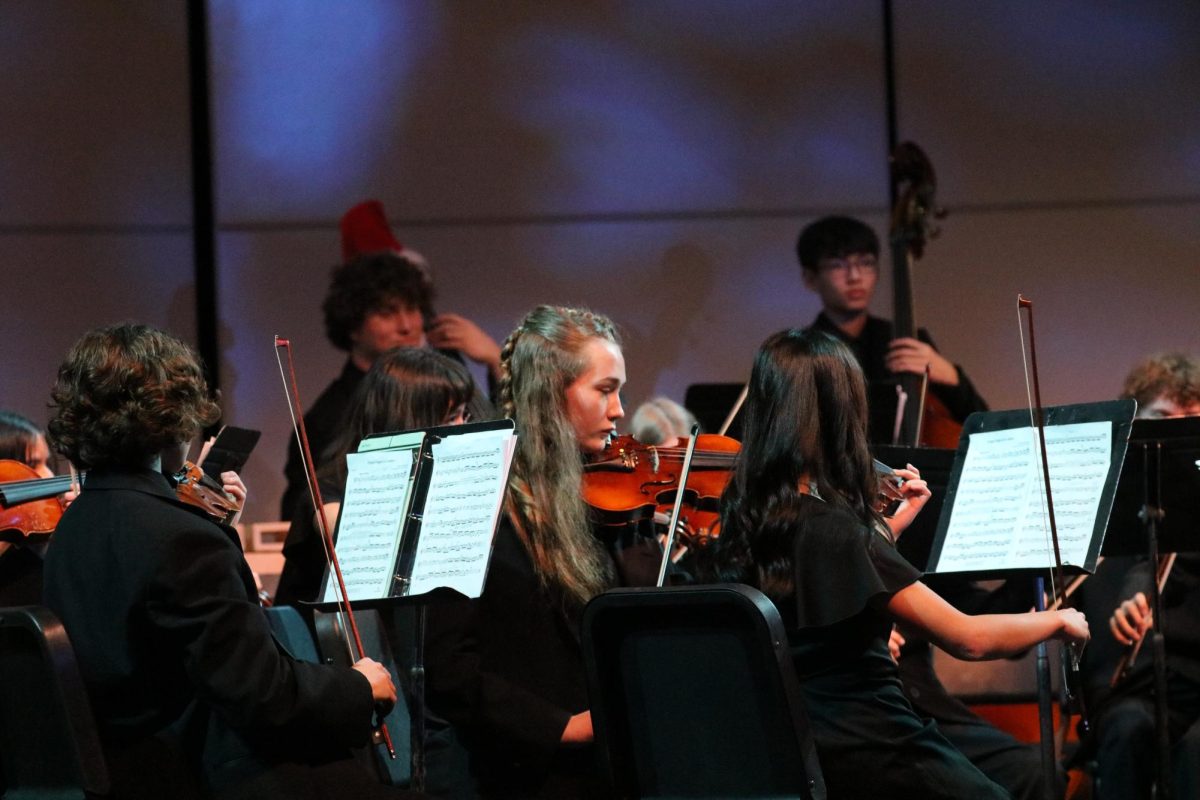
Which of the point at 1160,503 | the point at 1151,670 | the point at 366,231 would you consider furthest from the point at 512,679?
the point at 366,231

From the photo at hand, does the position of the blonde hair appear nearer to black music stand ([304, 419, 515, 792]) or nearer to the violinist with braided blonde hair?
the violinist with braided blonde hair

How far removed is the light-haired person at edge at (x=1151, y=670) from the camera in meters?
3.64

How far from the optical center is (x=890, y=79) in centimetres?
525

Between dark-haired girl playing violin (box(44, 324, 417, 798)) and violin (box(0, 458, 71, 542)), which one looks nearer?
dark-haired girl playing violin (box(44, 324, 417, 798))

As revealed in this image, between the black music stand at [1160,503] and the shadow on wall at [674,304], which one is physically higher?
the shadow on wall at [674,304]

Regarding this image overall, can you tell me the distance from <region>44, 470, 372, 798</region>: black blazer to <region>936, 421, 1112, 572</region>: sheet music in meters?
1.11

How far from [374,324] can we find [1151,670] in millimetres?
2299

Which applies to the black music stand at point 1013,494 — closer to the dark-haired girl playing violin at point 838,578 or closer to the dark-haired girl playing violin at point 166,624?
the dark-haired girl playing violin at point 838,578

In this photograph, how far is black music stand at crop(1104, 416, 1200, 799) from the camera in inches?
126

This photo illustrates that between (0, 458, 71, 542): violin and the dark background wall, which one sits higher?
the dark background wall

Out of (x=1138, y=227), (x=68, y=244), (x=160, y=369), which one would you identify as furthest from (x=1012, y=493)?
(x=68, y=244)

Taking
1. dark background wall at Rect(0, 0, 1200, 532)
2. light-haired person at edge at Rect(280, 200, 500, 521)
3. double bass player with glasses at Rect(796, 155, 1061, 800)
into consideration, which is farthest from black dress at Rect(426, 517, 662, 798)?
dark background wall at Rect(0, 0, 1200, 532)

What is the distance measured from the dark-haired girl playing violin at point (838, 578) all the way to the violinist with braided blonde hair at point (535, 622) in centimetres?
30

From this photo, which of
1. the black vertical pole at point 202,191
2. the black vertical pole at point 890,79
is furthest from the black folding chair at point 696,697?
the black vertical pole at point 890,79
